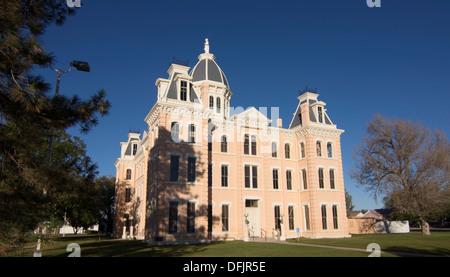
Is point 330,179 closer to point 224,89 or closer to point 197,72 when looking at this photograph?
point 224,89

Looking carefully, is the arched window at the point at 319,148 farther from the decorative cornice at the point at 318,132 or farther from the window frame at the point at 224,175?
the window frame at the point at 224,175

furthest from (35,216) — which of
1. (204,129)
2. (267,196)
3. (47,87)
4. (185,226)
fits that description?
(267,196)

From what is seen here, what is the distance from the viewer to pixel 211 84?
116 feet

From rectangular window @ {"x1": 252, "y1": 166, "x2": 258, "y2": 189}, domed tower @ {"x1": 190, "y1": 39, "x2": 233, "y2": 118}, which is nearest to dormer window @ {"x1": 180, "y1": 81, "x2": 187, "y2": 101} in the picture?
domed tower @ {"x1": 190, "y1": 39, "x2": 233, "y2": 118}

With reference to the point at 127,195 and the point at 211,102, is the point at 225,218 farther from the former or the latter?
the point at 127,195

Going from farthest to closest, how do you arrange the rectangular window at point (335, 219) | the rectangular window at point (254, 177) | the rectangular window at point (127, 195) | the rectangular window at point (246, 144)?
the rectangular window at point (127, 195)
the rectangular window at point (335, 219)
the rectangular window at point (246, 144)
the rectangular window at point (254, 177)

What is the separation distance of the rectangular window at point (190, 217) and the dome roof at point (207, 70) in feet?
52.2

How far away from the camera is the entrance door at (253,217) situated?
3106 cm

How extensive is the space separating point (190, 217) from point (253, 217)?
310 inches

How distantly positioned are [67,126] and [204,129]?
19932mm

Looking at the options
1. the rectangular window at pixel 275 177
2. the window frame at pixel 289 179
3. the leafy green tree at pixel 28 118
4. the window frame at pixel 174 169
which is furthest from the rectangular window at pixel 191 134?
the leafy green tree at pixel 28 118

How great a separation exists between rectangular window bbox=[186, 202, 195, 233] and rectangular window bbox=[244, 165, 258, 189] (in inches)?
275

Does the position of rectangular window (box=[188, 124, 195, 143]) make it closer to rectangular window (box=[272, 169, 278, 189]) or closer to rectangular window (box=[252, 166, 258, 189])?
rectangular window (box=[252, 166, 258, 189])

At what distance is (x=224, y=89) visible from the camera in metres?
36.3
